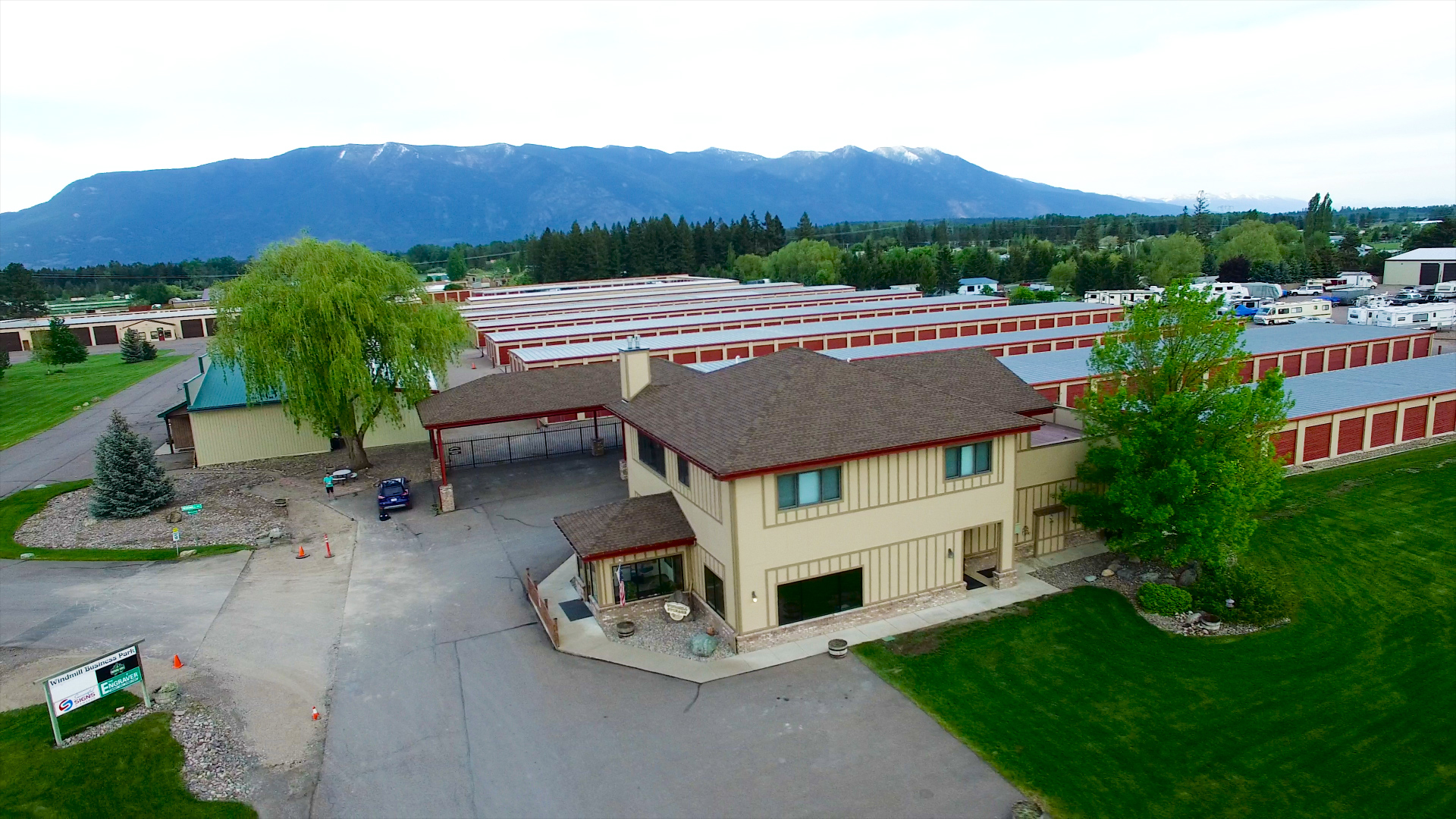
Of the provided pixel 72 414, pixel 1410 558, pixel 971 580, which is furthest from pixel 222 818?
pixel 72 414

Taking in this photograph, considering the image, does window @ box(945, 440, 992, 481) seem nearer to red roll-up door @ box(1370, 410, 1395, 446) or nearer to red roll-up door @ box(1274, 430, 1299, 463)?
red roll-up door @ box(1274, 430, 1299, 463)

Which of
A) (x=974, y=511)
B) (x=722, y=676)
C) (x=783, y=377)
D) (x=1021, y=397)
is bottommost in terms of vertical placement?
(x=722, y=676)

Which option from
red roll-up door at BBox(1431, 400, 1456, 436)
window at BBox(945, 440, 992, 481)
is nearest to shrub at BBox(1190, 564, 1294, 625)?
window at BBox(945, 440, 992, 481)

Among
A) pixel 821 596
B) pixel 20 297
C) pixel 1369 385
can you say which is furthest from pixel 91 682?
pixel 20 297

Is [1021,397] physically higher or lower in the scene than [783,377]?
lower

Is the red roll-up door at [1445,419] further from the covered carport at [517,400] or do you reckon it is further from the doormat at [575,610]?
the doormat at [575,610]

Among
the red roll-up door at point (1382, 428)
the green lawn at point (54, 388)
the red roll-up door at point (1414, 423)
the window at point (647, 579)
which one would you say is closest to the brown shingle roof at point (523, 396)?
the window at point (647, 579)

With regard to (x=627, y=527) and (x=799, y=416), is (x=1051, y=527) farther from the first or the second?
(x=627, y=527)

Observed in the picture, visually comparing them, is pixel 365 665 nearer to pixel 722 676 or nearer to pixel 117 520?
pixel 722 676
